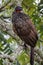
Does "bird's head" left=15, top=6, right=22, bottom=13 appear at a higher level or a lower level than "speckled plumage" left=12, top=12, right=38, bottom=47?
higher

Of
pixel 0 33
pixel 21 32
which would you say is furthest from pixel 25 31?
pixel 0 33

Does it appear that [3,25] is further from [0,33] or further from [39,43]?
[39,43]

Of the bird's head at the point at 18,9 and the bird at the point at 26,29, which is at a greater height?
the bird's head at the point at 18,9

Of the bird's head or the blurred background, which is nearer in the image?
the blurred background

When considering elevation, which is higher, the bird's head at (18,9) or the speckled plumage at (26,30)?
the bird's head at (18,9)

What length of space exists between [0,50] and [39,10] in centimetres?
70

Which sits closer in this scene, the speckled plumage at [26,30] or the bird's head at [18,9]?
the speckled plumage at [26,30]

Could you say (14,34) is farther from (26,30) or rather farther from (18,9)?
(18,9)

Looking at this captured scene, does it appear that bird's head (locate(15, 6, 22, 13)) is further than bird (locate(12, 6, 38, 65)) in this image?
Yes

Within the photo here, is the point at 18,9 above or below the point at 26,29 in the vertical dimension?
above

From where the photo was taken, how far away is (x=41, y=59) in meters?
Answer: 3.57

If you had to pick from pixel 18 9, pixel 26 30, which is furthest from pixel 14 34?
pixel 18 9

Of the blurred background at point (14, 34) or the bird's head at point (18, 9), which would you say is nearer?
the blurred background at point (14, 34)

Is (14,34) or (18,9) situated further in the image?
(18,9)
